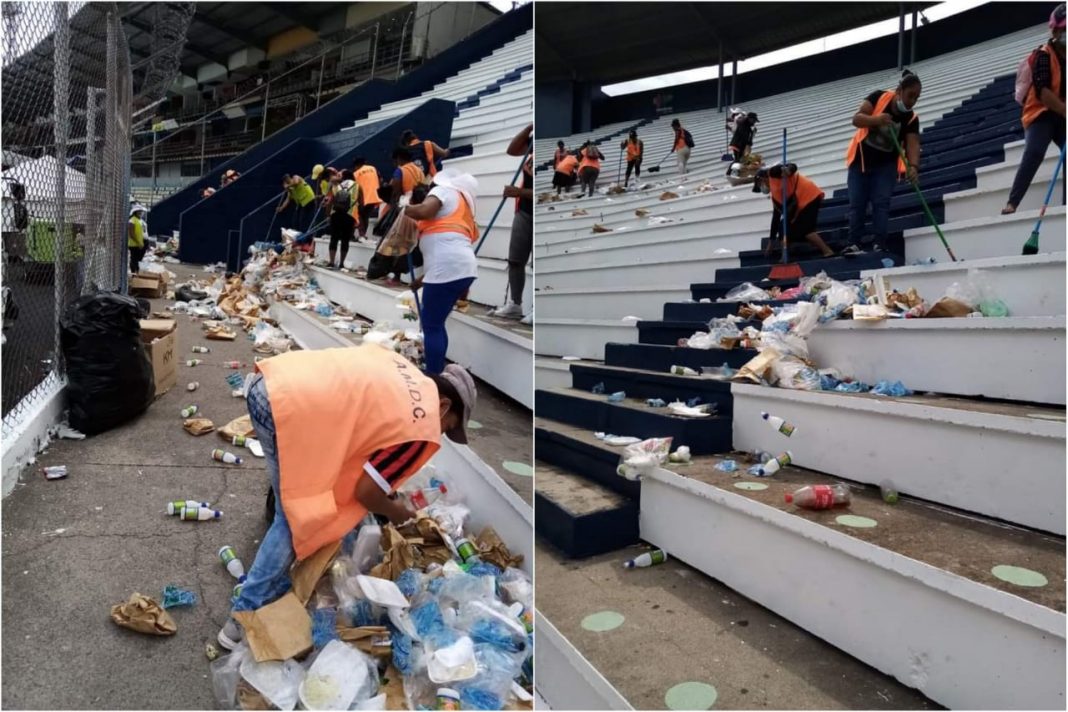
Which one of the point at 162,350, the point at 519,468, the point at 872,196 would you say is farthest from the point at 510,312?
the point at 872,196

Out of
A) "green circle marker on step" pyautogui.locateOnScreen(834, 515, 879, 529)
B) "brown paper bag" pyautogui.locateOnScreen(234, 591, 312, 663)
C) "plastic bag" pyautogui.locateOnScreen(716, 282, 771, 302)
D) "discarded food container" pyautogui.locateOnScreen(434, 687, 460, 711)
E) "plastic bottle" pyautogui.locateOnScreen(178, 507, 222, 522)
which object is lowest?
"discarded food container" pyautogui.locateOnScreen(434, 687, 460, 711)

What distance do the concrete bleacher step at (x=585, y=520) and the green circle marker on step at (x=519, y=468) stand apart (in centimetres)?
20

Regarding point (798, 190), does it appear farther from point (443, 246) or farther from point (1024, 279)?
point (443, 246)

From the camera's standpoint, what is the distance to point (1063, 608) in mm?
1563

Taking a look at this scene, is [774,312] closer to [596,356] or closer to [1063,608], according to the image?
[596,356]

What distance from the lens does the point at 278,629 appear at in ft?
6.16

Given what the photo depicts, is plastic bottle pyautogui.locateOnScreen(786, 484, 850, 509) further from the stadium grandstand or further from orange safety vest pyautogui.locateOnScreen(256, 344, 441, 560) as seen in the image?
orange safety vest pyautogui.locateOnScreen(256, 344, 441, 560)

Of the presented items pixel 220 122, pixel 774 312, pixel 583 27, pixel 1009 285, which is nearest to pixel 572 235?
pixel 774 312

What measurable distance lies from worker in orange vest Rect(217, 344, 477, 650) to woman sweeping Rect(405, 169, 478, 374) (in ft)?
5.83

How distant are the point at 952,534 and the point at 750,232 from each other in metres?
4.31

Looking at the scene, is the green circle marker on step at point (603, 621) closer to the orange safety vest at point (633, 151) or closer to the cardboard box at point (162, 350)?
the cardboard box at point (162, 350)

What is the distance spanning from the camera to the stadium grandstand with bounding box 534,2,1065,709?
179 centimetres

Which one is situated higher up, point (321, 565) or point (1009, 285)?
point (1009, 285)

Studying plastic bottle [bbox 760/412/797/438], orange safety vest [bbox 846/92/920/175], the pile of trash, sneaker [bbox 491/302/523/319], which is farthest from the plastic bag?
the pile of trash
